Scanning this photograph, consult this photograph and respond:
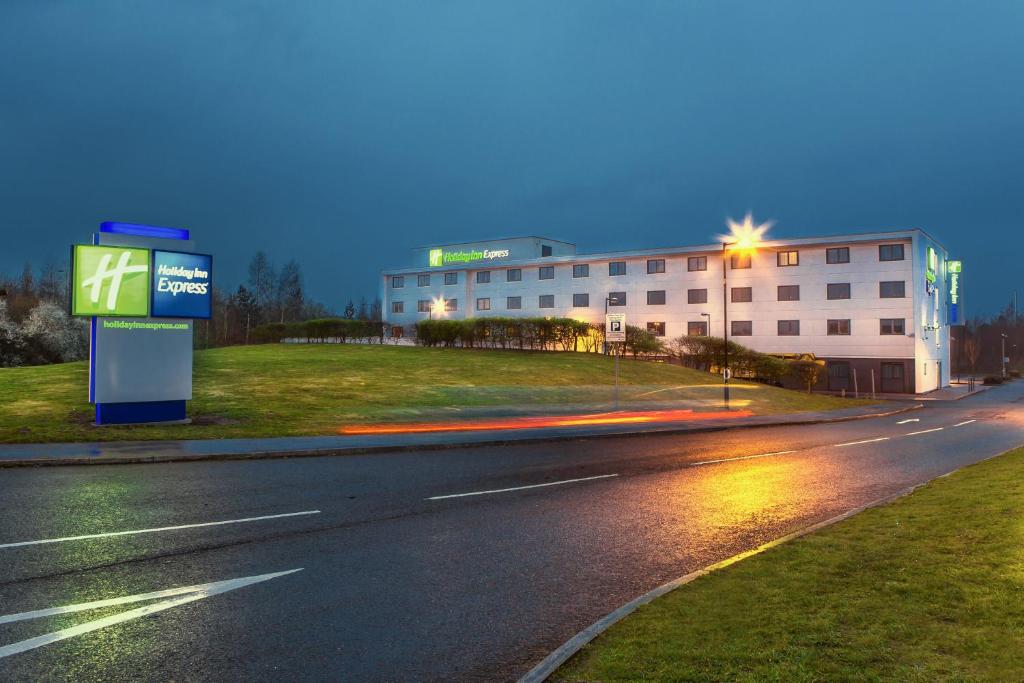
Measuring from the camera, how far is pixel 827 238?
191 feet

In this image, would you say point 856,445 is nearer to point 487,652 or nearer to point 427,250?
point 487,652

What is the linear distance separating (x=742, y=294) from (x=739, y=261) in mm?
2877

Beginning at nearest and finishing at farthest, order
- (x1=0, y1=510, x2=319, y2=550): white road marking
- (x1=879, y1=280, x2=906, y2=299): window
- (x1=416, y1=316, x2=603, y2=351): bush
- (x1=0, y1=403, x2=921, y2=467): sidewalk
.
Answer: (x1=0, y1=510, x2=319, y2=550): white road marking → (x1=0, y1=403, x2=921, y2=467): sidewalk → (x1=879, y1=280, x2=906, y2=299): window → (x1=416, y1=316, x2=603, y2=351): bush

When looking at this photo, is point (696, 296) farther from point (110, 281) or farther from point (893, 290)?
point (110, 281)

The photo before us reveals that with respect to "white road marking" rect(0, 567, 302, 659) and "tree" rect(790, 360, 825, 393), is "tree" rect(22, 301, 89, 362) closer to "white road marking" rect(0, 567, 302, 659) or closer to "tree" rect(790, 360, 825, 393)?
"tree" rect(790, 360, 825, 393)

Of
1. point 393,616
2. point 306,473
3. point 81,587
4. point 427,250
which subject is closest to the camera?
point 393,616

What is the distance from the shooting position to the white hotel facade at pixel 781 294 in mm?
55781

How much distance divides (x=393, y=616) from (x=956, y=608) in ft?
14.3

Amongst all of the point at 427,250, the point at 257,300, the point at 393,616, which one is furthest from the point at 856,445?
the point at 257,300

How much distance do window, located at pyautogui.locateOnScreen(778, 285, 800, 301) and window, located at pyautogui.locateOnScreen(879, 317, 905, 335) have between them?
6727 mm

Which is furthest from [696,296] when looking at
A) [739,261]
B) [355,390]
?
[355,390]

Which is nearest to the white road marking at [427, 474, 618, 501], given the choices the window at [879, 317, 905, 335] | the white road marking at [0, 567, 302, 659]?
the white road marking at [0, 567, 302, 659]

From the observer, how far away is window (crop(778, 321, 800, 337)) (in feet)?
196

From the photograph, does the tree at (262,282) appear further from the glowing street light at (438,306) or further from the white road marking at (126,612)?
the white road marking at (126,612)
